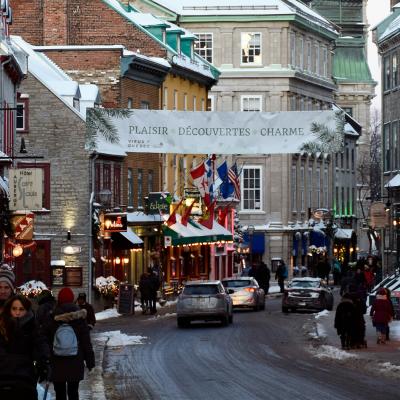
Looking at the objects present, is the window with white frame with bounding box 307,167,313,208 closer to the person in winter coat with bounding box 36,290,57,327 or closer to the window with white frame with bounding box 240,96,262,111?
the window with white frame with bounding box 240,96,262,111

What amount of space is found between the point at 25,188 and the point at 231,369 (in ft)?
48.3

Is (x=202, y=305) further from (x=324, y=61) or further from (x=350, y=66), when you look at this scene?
(x=350, y=66)

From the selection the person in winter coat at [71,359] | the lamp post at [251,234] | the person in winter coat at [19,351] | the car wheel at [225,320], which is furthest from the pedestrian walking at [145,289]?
the person in winter coat at [19,351]

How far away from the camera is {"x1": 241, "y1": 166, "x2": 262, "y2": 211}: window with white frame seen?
101 m

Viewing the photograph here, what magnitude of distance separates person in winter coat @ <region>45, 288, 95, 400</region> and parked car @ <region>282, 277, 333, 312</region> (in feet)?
122

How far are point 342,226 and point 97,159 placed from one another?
59739 millimetres

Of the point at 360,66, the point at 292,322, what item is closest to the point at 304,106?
the point at 360,66

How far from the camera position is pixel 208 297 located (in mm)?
47594

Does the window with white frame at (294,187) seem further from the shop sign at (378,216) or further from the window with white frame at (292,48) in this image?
the shop sign at (378,216)

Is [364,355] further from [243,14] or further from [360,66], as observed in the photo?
[360,66]

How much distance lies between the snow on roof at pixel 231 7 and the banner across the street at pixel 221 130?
6247cm

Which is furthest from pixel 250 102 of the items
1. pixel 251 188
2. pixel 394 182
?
pixel 394 182

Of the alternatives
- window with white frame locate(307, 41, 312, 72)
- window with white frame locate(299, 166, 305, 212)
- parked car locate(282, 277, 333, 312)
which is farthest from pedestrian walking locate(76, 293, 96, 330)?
window with white frame locate(307, 41, 312, 72)

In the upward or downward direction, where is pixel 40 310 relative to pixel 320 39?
downward
